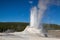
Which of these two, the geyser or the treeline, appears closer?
the treeline

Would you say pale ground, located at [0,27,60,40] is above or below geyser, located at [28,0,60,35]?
below

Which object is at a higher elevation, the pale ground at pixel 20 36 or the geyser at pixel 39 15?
the geyser at pixel 39 15

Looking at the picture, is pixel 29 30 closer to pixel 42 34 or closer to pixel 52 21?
pixel 42 34

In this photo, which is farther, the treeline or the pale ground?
the pale ground

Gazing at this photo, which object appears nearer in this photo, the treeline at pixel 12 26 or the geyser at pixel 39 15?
the treeline at pixel 12 26

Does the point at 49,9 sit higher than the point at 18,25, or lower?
higher

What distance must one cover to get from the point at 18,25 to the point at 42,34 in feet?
1.40

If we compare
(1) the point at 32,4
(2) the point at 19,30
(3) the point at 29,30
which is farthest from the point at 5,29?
(1) the point at 32,4

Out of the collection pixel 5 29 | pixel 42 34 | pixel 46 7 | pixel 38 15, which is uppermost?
pixel 46 7

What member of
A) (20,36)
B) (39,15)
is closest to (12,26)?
(20,36)

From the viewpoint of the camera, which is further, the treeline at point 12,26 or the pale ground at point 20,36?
the pale ground at point 20,36

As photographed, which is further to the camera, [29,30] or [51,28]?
[29,30]

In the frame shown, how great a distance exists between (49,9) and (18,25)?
0.49m

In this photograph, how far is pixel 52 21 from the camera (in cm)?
151
